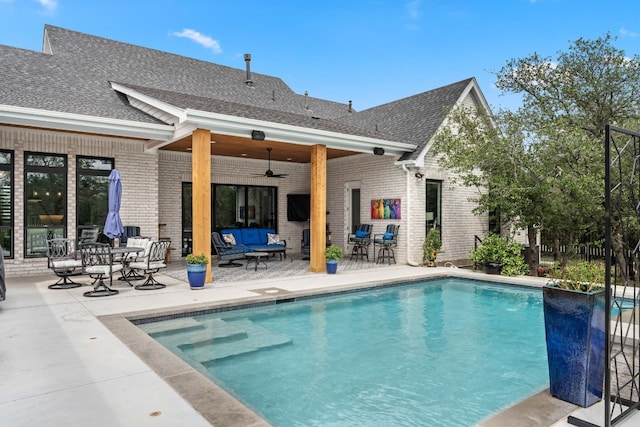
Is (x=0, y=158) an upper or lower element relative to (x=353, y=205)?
upper

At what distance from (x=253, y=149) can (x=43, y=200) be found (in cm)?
531

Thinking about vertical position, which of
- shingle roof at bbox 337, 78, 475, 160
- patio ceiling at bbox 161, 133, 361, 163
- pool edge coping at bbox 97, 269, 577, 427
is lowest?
pool edge coping at bbox 97, 269, 577, 427

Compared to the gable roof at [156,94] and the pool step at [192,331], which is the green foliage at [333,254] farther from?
the pool step at [192,331]

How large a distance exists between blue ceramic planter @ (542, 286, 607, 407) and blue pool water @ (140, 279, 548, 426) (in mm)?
712

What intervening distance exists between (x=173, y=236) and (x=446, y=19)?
540 inches

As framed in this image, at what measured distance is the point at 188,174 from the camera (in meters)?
13.0

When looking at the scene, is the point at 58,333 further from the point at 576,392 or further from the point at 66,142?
the point at 66,142

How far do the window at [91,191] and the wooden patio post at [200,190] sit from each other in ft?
11.3

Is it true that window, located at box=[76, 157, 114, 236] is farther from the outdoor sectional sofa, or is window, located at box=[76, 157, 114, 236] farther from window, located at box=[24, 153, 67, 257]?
the outdoor sectional sofa

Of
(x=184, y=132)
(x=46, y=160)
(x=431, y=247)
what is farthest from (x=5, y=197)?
(x=431, y=247)

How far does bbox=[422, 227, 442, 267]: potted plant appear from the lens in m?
11.4

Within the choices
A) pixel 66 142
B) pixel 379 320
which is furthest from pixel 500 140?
pixel 66 142

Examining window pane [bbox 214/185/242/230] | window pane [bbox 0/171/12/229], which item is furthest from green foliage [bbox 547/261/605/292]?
window pane [bbox 214/185/242/230]

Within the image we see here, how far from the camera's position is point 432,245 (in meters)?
11.4
